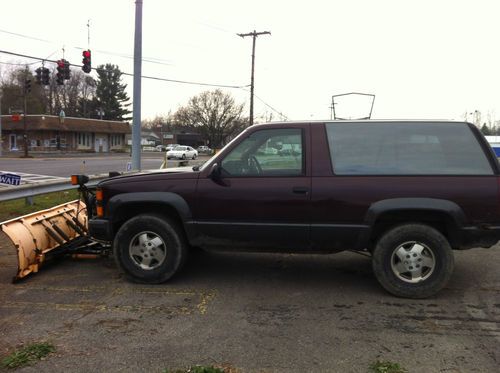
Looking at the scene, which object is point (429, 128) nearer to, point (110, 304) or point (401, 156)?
point (401, 156)

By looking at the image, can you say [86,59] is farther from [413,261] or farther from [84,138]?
[84,138]

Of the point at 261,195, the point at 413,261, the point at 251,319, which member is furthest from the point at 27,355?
the point at 413,261

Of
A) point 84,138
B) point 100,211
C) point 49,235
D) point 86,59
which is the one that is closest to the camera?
point 100,211

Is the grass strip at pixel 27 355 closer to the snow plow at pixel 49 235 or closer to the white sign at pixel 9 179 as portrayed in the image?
the snow plow at pixel 49 235

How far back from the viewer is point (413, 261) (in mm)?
4969

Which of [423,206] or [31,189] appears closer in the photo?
[423,206]

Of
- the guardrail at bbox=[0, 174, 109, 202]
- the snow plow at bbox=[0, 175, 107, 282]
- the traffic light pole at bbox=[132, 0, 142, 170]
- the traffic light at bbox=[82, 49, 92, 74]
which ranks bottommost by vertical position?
the snow plow at bbox=[0, 175, 107, 282]

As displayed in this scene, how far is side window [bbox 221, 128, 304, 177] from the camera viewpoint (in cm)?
518

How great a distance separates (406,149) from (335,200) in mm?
944

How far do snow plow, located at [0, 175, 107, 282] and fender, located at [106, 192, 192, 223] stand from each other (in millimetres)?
745

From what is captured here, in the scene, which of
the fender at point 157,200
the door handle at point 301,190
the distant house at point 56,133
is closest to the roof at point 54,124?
the distant house at point 56,133

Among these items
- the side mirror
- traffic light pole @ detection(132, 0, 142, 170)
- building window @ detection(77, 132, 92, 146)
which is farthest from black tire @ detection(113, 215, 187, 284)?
building window @ detection(77, 132, 92, 146)

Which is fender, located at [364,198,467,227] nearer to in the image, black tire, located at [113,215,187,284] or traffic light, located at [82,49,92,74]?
black tire, located at [113,215,187,284]

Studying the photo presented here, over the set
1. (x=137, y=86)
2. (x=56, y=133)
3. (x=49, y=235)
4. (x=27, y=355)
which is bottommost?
(x=27, y=355)
